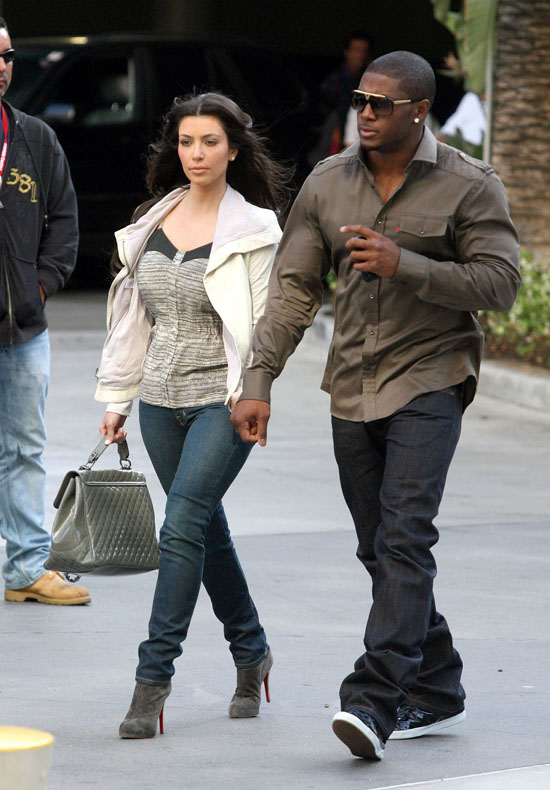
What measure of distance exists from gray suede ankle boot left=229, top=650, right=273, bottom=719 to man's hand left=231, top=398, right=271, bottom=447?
0.77 meters

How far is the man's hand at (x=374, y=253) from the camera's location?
416cm

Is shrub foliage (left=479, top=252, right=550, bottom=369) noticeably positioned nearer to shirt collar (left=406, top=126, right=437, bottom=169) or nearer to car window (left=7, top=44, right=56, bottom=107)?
car window (left=7, top=44, right=56, bottom=107)

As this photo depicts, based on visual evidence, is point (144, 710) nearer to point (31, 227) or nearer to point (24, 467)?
point (24, 467)

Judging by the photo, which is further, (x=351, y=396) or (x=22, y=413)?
(x=22, y=413)

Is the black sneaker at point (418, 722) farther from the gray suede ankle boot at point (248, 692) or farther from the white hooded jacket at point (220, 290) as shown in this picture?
the white hooded jacket at point (220, 290)

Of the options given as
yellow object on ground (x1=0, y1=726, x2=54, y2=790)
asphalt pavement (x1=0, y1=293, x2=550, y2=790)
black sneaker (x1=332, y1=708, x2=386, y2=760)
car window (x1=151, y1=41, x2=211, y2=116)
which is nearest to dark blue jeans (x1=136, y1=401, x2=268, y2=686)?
asphalt pavement (x1=0, y1=293, x2=550, y2=790)

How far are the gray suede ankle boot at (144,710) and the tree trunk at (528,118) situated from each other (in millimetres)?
8424

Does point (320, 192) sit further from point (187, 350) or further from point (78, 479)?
point (78, 479)

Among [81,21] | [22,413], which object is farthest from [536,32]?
[81,21]

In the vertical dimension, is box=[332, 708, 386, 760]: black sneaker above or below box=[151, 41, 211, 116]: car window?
above

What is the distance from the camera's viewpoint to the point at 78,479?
16.3ft

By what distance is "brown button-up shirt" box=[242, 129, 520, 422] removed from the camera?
4.32 meters

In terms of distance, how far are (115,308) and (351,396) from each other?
0.85 metres

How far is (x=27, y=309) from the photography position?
591 centimetres
